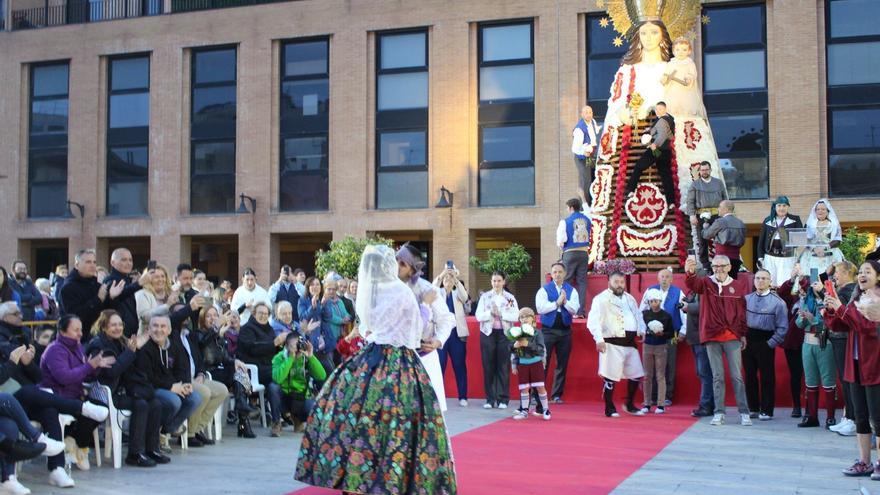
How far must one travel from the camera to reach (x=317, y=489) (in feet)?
25.5

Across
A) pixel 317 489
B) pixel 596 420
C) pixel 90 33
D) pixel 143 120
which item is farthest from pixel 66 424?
pixel 90 33

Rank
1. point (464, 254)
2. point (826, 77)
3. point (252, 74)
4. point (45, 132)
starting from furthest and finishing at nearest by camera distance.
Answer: point (45, 132)
point (252, 74)
point (464, 254)
point (826, 77)

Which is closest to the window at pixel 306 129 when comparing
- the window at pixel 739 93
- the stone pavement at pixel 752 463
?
the window at pixel 739 93

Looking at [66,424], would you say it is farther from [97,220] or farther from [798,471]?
[97,220]

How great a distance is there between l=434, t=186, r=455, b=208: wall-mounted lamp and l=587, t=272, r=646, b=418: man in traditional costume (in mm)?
15838

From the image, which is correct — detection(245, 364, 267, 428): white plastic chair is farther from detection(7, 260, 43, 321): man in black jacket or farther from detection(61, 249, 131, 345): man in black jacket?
detection(7, 260, 43, 321): man in black jacket

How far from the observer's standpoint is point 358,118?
29188 millimetres

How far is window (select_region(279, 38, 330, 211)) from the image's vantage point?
2991 centimetres

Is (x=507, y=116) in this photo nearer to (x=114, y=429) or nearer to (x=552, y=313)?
(x=552, y=313)

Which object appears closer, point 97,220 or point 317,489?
point 317,489

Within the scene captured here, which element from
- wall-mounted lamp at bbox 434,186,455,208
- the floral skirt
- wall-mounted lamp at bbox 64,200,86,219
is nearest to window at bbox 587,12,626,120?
wall-mounted lamp at bbox 434,186,455,208

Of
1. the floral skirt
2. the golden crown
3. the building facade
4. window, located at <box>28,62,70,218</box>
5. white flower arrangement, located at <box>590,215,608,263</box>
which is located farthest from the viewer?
window, located at <box>28,62,70,218</box>

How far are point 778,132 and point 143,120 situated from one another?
19.5m

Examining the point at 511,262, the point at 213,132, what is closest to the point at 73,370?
the point at 511,262
